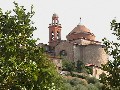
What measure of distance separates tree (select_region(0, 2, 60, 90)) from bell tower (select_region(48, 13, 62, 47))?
183ft

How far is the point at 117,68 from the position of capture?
545 inches

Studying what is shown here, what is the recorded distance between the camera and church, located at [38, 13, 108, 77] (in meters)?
68.6

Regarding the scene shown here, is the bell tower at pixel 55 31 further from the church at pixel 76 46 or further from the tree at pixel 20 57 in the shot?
the tree at pixel 20 57

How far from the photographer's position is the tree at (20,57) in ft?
45.5

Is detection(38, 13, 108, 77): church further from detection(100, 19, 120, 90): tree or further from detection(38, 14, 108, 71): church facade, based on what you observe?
detection(100, 19, 120, 90): tree

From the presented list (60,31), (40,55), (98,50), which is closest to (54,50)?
(60,31)

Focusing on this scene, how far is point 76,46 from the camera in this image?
6931 centimetres

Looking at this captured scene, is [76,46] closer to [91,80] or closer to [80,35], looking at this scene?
[80,35]

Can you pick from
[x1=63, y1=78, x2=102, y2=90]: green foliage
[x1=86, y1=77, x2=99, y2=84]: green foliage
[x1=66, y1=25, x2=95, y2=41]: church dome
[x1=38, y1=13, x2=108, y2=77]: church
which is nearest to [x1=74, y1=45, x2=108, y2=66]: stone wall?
[x1=38, y1=13, x2=108, y2=77]: church

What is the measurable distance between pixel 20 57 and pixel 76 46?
54592 mm

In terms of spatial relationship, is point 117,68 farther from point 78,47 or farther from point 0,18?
point 78,47

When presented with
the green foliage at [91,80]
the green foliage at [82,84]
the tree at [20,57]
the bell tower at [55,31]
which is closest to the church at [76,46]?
the bell tower at [55,31]

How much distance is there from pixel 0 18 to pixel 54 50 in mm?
56164

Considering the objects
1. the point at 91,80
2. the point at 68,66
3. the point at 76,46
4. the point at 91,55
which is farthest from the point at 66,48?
the point at 91,80
